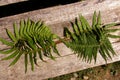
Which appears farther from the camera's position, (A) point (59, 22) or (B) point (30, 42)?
(A) point (59, 22)

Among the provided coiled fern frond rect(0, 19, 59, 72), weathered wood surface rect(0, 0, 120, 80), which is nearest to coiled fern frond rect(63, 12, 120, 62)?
weathered wood surface rect(0, 0, 120, 80)

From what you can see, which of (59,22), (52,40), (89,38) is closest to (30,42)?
(52,40)

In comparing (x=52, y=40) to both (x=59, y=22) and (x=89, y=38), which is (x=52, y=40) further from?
(x=89, y=38)

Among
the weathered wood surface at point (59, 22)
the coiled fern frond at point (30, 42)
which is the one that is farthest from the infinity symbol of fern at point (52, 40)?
the weathered wood surface at point (59, 22)

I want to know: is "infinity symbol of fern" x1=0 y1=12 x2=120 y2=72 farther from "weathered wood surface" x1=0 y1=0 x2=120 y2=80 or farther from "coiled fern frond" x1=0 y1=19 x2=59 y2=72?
"weathered wood surface" x1=0 y1=0 x2=120 y2=80

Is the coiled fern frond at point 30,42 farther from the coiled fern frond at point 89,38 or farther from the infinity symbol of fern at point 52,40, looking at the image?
the coiled fern frond at point 89,38

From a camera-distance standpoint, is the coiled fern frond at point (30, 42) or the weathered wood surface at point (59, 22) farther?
the weathered wood surface at point (59, 22)
